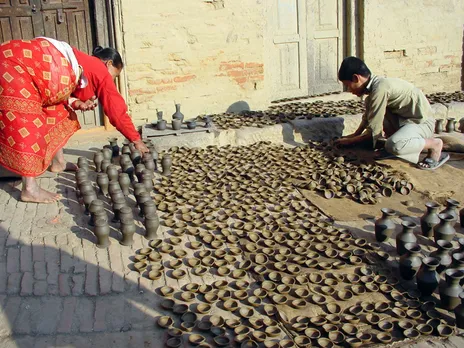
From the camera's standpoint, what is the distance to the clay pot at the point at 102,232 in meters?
3.97

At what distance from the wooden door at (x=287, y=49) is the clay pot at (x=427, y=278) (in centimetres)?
553

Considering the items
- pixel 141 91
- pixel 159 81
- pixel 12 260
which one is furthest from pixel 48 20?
pixel 12 260

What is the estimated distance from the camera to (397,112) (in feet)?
19.9

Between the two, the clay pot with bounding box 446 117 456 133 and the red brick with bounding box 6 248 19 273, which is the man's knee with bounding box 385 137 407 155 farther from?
the red brick with bounding box 6 248 19 273

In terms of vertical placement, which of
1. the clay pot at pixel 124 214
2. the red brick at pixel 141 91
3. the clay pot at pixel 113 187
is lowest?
the clay pot at pixel 124 214

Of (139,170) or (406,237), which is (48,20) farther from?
(406,237)

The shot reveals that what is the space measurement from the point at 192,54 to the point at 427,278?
5132mm

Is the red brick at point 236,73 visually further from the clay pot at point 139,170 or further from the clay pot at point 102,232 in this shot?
the clay pot at point 102,232

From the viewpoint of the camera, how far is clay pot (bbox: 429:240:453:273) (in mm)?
3664

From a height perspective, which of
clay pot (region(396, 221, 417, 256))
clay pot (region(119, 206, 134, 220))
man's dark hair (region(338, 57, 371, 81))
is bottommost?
clay pot (region(396, 221, 417, 256))


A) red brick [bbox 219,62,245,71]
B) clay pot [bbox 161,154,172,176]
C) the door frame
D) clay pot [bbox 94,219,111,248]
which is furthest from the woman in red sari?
red brick [bbox 219,62,245,71]

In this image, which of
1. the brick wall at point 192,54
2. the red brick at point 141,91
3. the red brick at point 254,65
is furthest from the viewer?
the red brick at point 254,65

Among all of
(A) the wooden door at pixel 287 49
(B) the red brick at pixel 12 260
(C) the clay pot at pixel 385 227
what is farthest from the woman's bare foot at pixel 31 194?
(A) the wooden door at pixel 287 49

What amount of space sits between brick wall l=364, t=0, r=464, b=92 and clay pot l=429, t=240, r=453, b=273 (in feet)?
18.7
